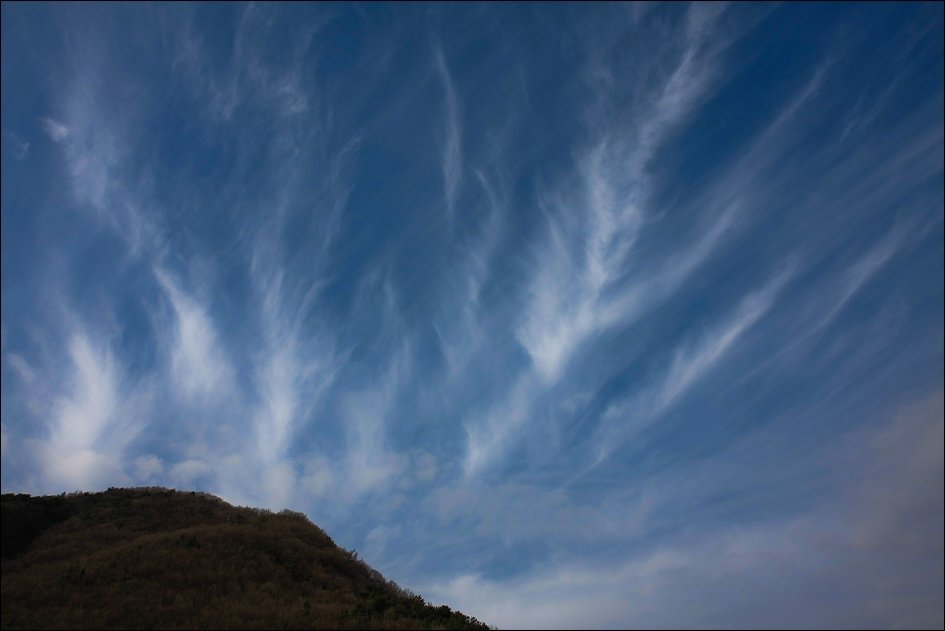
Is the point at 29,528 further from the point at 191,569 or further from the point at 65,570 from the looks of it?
the point at 191,569

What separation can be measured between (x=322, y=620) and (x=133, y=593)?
23.2ft

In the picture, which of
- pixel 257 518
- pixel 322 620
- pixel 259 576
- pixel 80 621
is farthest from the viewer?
pixel 257 518

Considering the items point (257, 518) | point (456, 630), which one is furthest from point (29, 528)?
point (456, 630)

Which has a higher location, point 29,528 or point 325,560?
point 29,528

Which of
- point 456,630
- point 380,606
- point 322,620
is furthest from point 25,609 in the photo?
point 456,630

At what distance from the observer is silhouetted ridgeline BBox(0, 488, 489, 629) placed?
772 inches

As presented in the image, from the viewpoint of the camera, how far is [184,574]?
22.8 meters

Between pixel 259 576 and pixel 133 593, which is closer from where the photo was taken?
pixel 133 593

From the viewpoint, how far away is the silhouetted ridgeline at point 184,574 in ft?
64.3

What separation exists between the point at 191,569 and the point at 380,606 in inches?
297

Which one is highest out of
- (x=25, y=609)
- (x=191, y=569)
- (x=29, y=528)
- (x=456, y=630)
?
(x=29, y=528)

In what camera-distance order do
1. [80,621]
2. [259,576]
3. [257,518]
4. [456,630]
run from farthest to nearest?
[257,518] → [259,576] → [456,630] → [80,621]

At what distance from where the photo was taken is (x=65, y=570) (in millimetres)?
22750

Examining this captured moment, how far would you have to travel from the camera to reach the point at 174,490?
39.7 m
